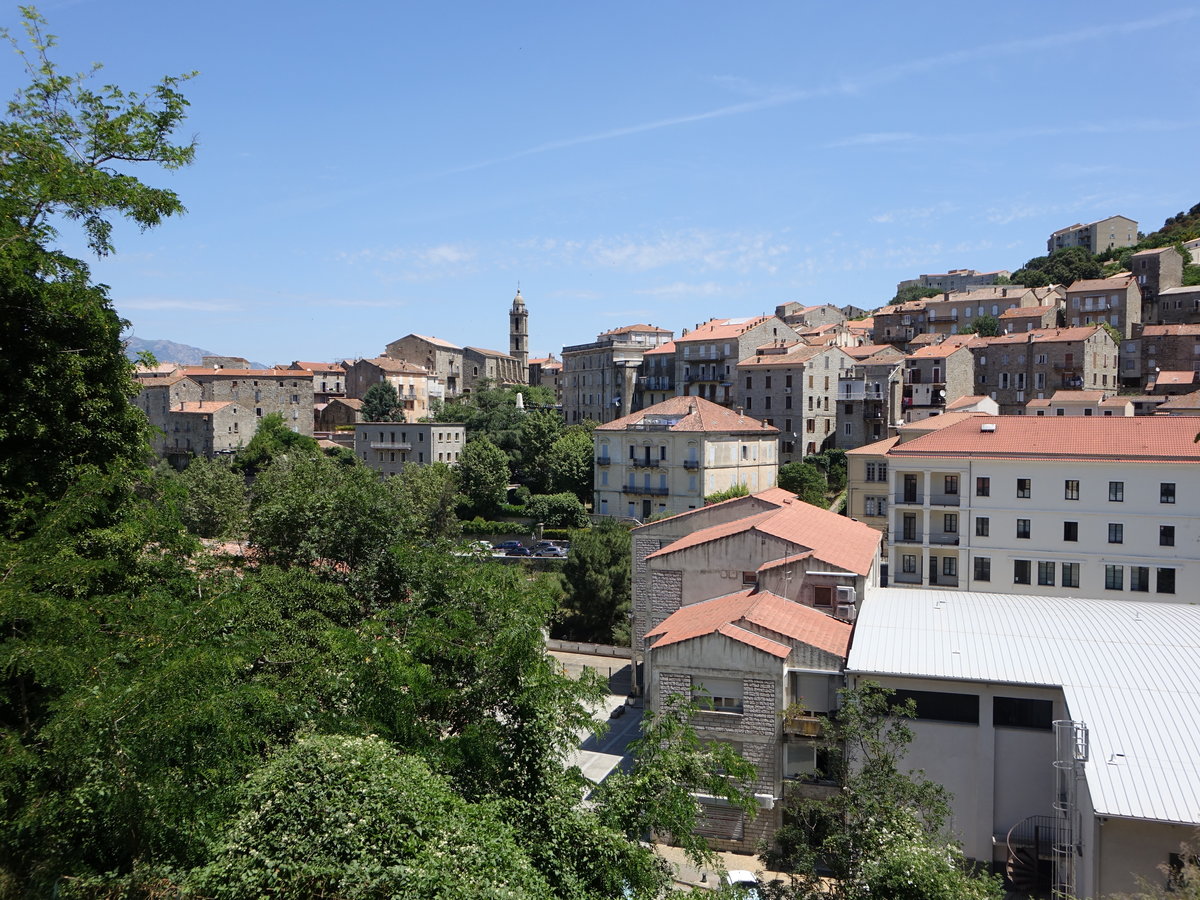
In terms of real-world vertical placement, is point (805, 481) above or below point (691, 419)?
below

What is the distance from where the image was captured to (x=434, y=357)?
11631 cm

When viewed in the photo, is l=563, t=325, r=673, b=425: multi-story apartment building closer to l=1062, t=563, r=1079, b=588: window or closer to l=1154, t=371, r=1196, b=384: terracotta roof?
l=1154, t=371, r=1196, b=384: terracotta roof

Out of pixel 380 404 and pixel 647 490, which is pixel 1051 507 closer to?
pixel 647 490

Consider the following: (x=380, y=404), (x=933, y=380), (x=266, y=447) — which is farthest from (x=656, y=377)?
(x=266, y=447)

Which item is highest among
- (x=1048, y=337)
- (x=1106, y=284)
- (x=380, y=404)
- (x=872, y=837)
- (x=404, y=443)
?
(x=1106, y=284)

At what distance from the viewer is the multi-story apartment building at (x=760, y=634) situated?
2123cm

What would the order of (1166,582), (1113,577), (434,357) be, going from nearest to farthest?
(1166,582) < (1113,577) < (434,357)

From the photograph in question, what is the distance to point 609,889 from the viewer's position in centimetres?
1134

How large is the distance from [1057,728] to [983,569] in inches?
755

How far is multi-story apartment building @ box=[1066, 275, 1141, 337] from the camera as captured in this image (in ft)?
269

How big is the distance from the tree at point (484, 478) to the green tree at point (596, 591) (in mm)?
21982

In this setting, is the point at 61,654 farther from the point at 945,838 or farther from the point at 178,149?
the point at 945,838

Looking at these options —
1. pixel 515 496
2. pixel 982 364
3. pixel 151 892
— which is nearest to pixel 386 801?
pixel 151 892

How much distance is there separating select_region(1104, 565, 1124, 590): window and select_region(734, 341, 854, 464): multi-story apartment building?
116 ft
